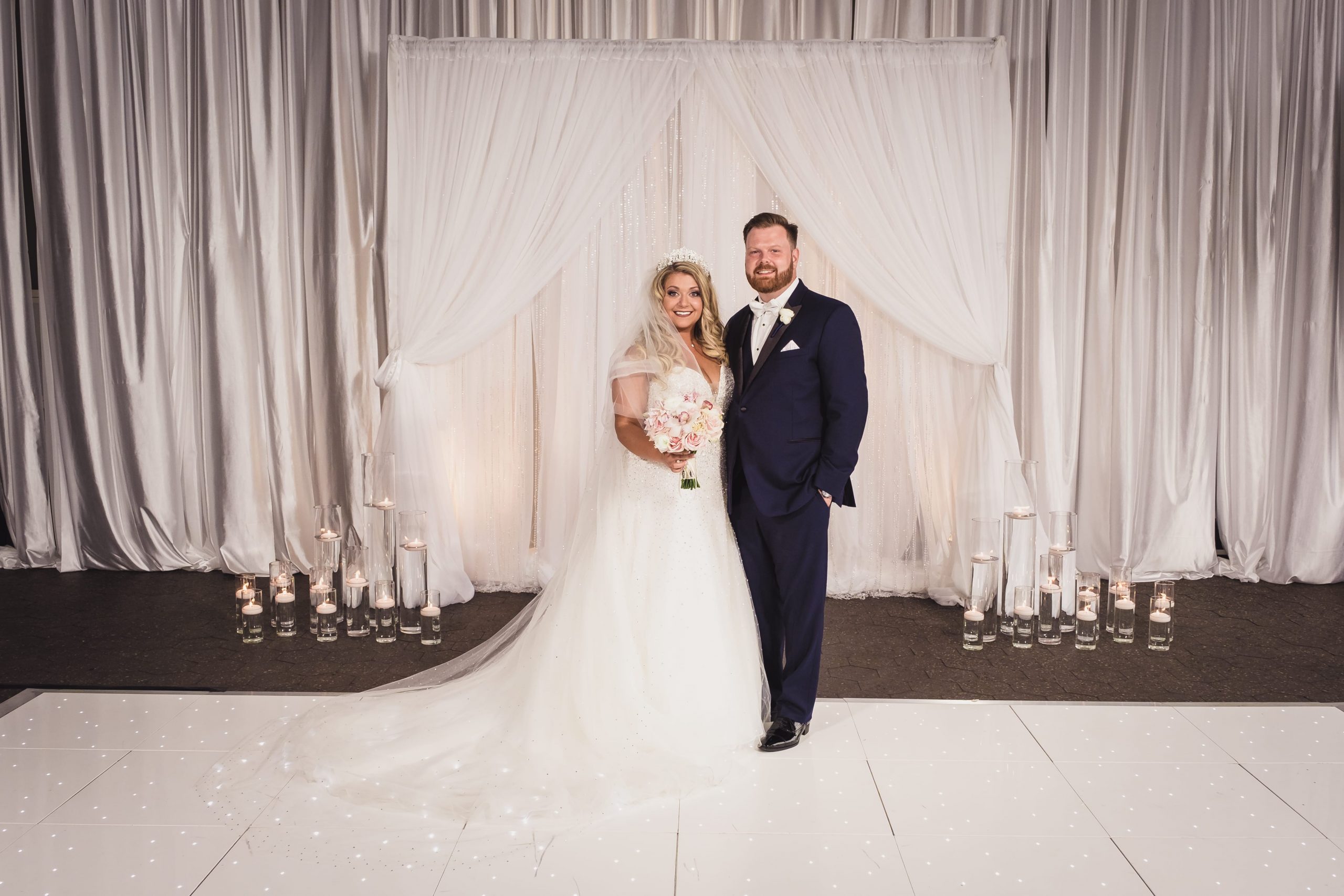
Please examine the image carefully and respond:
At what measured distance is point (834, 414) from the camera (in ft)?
9.37

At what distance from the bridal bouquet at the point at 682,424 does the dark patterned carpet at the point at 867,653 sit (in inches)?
45.4

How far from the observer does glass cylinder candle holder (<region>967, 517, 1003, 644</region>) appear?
402 centimetres

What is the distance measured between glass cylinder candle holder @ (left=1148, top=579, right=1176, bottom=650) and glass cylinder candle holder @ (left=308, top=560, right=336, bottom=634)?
3271 millimetres

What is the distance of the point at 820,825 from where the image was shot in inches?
96.6

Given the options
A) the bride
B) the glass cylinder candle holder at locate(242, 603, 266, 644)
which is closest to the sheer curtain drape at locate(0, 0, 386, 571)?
the glass cylinder candle holder at locate(242, 603, 266, 644)

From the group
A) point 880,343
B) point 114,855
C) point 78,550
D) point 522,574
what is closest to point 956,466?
point 880,343

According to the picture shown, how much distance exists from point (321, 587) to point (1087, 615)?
3.04 metres

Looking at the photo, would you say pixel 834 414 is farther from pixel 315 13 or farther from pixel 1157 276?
pixel 315 13

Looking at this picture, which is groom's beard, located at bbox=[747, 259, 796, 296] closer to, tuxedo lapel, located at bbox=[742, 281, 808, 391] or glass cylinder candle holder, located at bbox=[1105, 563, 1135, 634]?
tuxedo lapel, located at bbox=[742, 281, 808, 391]

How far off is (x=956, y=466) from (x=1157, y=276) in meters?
1.46

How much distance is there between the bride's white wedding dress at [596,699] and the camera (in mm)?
2574

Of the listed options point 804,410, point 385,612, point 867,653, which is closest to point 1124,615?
point 867,653

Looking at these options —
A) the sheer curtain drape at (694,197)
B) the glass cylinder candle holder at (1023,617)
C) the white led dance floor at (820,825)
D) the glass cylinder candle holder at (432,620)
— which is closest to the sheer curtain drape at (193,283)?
the sheer curtain drape at (694,197)

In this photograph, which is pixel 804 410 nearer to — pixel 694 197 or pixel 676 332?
pixel 676 332
